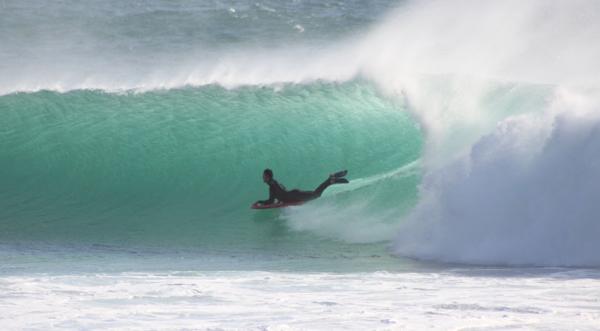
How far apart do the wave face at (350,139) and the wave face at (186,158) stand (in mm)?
32

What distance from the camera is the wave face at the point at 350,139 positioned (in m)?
10.7

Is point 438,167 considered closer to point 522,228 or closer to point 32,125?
point 522,228

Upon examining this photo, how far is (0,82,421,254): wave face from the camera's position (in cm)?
1247

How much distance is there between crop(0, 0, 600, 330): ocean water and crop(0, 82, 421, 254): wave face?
4cm

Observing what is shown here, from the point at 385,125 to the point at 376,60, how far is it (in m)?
2.11

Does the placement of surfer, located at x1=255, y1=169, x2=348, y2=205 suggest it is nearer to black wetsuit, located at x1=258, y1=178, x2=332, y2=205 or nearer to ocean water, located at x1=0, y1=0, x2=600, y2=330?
black wetsuit, located at x1=258, y1=178, x2=332, y2=205

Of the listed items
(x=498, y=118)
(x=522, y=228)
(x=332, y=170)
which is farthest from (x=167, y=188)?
(x=522, y=228)

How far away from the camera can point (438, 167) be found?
1213cm

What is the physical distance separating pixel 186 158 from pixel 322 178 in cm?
197

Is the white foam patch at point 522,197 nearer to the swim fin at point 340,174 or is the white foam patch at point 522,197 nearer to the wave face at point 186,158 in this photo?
the wave face at point 186,158

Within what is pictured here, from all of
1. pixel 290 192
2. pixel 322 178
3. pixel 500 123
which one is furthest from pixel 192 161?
pixel 500 123

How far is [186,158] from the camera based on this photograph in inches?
580

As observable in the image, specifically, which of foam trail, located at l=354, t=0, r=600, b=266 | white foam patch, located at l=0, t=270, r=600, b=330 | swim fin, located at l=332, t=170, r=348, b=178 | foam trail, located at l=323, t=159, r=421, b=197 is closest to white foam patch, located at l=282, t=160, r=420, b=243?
foam trail, located at l=323, t=159, r=421, b=197

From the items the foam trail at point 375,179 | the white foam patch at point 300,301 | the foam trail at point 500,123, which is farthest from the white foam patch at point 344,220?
the white foam patch at point 300,301
